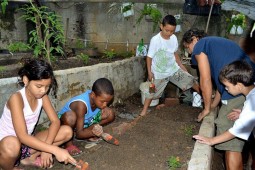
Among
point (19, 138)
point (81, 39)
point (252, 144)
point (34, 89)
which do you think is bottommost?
point (252, 144)

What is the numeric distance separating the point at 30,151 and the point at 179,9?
4.99 m

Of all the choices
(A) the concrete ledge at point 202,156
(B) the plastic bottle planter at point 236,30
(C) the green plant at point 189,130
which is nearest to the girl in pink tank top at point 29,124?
(A) the concrete ledge at point 202,156

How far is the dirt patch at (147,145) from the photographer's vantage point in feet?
9.59

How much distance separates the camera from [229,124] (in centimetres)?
317

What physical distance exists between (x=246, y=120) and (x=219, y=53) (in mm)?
983

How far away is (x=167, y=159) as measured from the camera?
300 centimetres

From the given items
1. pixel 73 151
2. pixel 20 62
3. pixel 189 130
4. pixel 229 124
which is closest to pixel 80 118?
pixel 73 151

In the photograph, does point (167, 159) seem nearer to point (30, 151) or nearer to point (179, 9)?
point (30, 151)

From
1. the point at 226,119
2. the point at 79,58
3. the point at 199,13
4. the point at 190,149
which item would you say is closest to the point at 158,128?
the point at 190,149

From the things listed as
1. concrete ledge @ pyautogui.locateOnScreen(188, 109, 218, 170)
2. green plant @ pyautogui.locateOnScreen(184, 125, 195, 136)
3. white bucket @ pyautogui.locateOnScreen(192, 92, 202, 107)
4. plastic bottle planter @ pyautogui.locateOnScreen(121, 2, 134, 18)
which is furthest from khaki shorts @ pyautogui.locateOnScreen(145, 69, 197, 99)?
plastic bottle planter @ pyautogui.locateOnScreen(121, 2, 134, 18)

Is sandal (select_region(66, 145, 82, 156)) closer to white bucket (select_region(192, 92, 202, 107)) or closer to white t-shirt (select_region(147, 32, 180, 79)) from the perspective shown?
white t-shirt (select_region(147, 32, 180, 79))

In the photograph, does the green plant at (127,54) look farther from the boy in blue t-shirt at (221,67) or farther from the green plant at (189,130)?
the green plant at (189,130)


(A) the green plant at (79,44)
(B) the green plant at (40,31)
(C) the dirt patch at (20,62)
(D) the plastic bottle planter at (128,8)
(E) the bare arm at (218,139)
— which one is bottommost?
(E) the bare arm at (218,139)

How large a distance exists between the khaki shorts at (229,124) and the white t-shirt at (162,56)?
1.88 m
